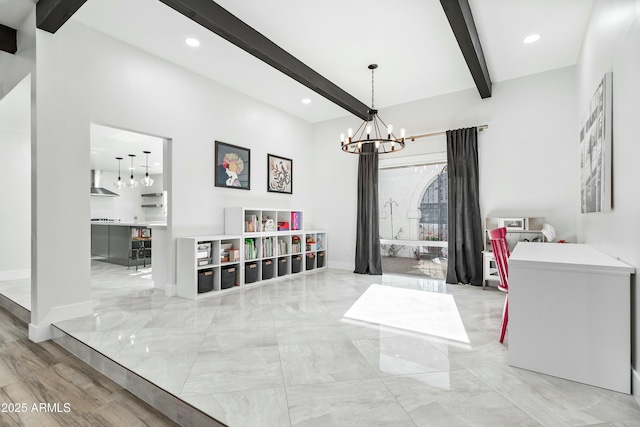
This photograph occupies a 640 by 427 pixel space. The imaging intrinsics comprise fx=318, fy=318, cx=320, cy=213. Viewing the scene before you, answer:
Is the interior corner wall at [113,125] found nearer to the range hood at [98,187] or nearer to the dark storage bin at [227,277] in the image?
the dark storage bin at [227,277]

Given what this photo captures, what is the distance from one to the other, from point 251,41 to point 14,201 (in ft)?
16.0

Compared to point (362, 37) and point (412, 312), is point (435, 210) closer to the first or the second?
point (412, 312)

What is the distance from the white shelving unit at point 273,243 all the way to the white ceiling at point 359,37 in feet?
6.37

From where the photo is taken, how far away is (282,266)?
5172 mm

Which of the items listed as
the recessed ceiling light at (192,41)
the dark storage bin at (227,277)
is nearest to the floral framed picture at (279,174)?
the dark storage bin at (227,277)

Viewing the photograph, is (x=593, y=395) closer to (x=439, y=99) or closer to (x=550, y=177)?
(x=550, y=177)

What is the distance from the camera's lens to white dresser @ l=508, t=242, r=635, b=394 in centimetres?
178

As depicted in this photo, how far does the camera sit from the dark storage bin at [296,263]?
208 inches

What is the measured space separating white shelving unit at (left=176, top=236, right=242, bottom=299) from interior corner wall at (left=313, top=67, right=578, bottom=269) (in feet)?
10.5

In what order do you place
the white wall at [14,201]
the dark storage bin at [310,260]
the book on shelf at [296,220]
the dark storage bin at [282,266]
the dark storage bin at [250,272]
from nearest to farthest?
1. the dark storage bin at [250,272]
2. the white wall at [14,201]
3. the dark storage bin at [282,266]
4. the book on shelf at [296,220]
5. the dark storage bin at [310,260]

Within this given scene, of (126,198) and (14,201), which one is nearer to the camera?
(14,201)

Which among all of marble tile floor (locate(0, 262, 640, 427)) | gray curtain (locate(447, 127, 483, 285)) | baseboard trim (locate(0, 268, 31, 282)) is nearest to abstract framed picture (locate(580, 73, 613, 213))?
marble tile floor (locate(0, 262, 640, 427))

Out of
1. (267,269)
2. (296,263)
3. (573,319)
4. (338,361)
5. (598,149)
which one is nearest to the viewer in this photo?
(573,319)

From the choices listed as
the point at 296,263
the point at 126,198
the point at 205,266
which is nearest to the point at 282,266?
the point at 296,263
